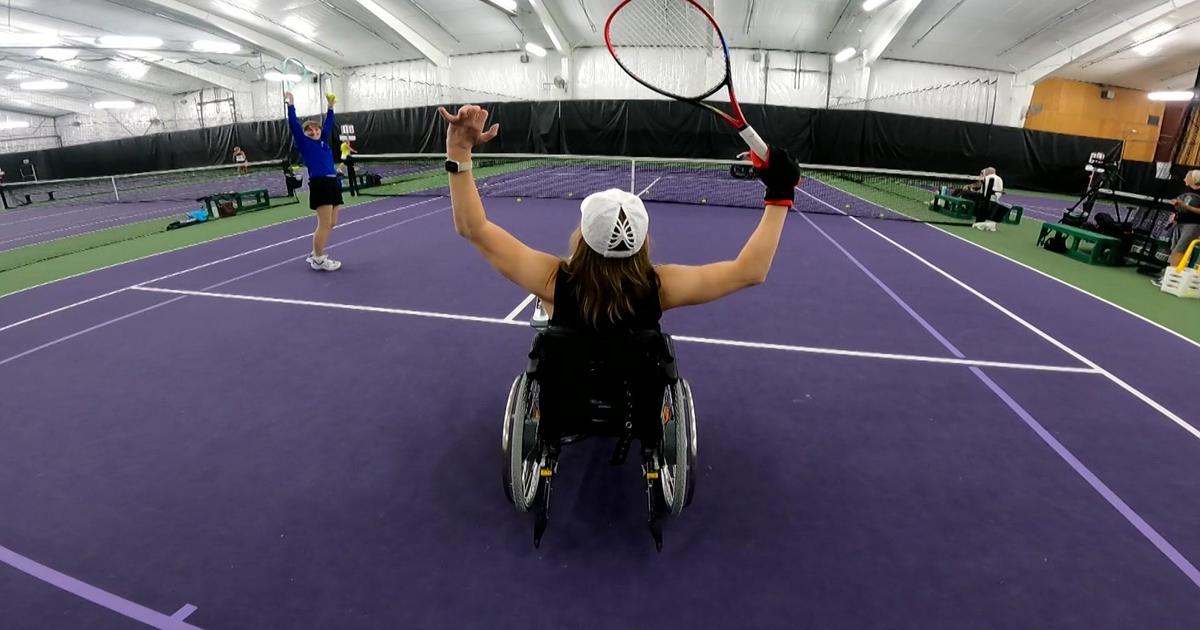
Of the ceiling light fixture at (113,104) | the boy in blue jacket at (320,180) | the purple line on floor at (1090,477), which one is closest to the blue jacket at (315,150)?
the boy in blue jacket at (320,180)

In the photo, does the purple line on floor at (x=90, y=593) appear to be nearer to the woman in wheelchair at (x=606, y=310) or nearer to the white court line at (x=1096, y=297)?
the woman in wheelchair at (x=606, y=310)

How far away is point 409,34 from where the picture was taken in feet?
73.5

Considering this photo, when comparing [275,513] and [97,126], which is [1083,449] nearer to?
[275,513]

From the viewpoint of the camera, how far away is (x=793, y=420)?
10.2 feet

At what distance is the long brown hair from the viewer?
1753mm

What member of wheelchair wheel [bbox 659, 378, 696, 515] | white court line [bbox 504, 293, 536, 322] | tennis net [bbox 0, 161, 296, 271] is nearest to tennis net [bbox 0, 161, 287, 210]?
tennis net [bbox 0, 161, 296, 271]

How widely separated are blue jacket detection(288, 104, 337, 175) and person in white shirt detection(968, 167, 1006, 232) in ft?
35.3

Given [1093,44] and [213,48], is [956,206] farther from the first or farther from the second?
[213,48]

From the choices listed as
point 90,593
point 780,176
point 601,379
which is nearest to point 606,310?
point 601,379

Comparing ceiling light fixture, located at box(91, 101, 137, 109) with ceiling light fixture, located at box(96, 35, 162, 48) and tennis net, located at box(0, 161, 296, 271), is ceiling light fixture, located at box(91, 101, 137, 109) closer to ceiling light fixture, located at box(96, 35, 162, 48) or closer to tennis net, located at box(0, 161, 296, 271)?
tennis net, located at box(0, 161, 296, 271)

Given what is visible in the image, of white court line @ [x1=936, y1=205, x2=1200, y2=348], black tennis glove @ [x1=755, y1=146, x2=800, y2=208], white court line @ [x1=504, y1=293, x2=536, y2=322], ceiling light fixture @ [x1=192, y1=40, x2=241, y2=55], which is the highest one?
ceiling light fixture @ [x1=192, y1=40, x2=241, y2=55]

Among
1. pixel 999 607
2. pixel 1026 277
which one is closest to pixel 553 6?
pixel 1026 277

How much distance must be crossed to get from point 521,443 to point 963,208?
12522 mm

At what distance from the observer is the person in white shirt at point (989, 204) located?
32.3ft
